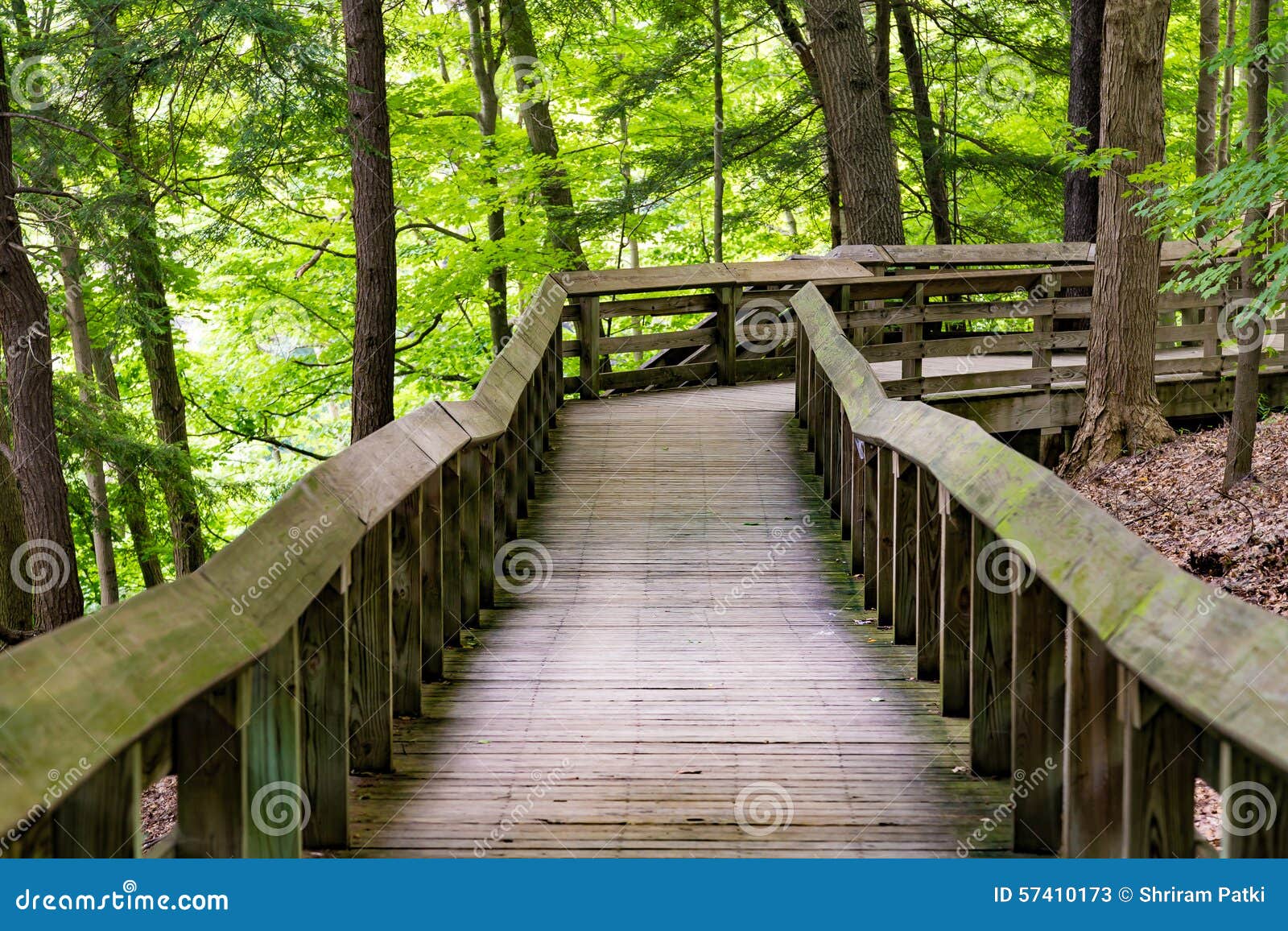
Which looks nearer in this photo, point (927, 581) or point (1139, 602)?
point (1139, 602)

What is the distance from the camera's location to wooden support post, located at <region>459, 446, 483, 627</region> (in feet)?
18.1

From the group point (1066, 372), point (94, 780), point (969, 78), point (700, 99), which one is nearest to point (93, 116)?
point (1066, 372)

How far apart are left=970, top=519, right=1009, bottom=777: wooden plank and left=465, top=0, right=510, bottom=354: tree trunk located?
13.6 metres

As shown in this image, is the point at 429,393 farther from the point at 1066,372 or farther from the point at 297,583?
the point at 297,583

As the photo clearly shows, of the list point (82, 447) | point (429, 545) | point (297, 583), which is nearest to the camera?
point (297, 583)

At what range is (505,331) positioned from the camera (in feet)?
59.1

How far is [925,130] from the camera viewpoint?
59.6 ft

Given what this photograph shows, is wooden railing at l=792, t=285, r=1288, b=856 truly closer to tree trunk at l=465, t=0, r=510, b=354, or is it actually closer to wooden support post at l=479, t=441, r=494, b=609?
wooden support post at l=479, t=441, r=494, b=609

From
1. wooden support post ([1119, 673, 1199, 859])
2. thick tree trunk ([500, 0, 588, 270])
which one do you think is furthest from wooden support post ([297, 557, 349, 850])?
thick tree trunk ([500, 0, 588, 270])

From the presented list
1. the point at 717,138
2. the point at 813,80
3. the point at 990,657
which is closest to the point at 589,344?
the point at 717,138

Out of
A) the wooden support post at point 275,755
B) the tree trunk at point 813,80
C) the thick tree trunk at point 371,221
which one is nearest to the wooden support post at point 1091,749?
the wooden support post at point 275,755

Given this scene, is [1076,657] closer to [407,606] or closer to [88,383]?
[407,606]

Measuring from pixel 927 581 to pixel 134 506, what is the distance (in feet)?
37.9

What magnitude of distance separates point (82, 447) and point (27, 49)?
3.71 m
